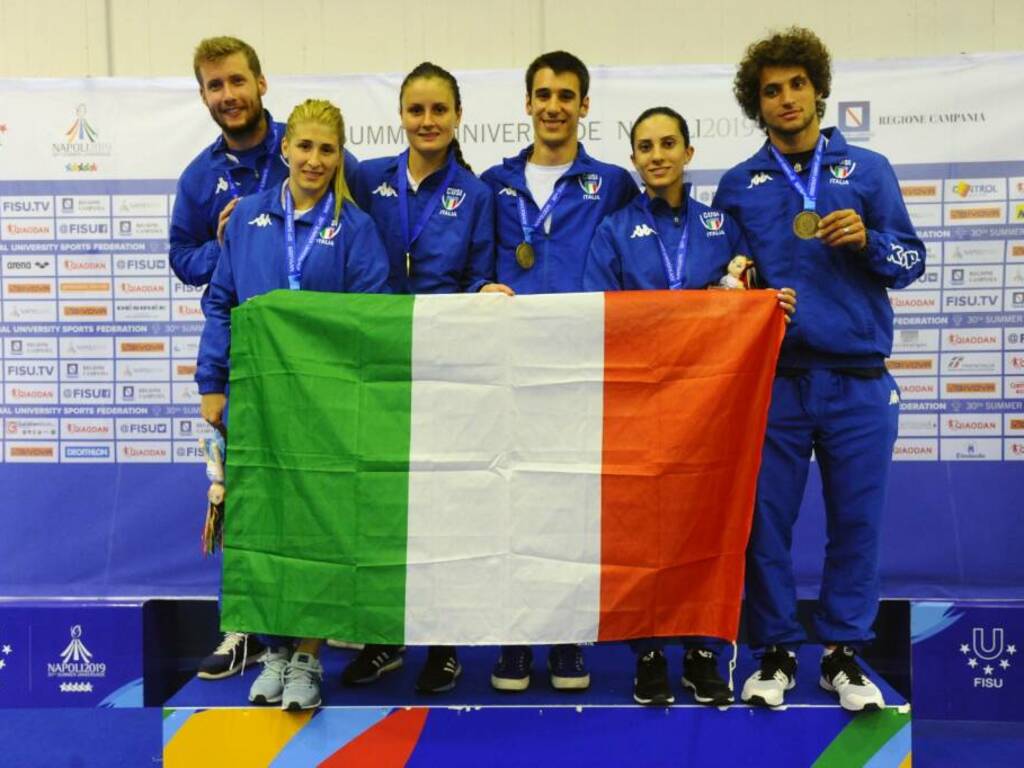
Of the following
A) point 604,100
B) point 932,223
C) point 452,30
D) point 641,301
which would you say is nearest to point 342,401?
point 641,301

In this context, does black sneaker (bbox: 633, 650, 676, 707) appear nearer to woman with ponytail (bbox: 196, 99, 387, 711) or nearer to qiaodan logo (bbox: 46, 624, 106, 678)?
woman with ponytail (bbox: 196, 99, 387, 711)

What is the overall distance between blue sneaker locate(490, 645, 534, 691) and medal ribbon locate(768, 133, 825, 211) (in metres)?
1.60

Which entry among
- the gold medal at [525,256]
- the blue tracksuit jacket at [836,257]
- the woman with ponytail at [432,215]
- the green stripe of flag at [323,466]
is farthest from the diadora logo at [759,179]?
the green stripe of flag at [323,466]

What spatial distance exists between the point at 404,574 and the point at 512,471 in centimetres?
43

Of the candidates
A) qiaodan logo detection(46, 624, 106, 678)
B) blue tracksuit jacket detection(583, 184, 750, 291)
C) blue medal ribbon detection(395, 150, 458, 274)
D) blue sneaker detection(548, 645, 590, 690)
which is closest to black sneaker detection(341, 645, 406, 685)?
blue sneaker detection(548, 645, 590, 690)

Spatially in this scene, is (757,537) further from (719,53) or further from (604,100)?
(719,53)

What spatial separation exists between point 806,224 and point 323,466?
1559 mm

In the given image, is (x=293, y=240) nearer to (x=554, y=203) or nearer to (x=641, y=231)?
(x=554, y=203)

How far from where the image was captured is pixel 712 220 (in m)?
2.85

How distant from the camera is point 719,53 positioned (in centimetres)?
473

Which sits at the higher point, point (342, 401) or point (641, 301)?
point (641, 301)

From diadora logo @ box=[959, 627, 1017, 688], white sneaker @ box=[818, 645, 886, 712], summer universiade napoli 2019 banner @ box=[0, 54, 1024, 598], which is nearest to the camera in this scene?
white sneaker @ box=[818, 645, 886, 712]

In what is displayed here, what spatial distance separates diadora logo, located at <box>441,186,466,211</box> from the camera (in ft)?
9.88

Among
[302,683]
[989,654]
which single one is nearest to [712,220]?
[302,683]
